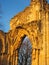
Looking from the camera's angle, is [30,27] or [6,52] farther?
[6,52]

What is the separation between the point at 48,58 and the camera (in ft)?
54.6

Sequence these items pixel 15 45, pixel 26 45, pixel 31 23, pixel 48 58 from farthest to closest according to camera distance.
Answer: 1. pixel 26 45
2. pixel 15 45
3. pixel 31 23
4. pixel 48 58

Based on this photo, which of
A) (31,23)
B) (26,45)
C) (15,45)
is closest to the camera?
(31,23)

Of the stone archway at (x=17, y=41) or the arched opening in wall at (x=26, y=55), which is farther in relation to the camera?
the arched opening in wall at (x=26, y=55)

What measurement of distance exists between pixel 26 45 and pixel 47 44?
11.8 meters

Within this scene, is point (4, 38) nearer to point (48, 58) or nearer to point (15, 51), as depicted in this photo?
point (15, 51)

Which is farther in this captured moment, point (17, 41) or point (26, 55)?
point (26, 55)

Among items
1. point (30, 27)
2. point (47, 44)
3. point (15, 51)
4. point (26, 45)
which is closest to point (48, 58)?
point (47, 44)

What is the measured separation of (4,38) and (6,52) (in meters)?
1.06

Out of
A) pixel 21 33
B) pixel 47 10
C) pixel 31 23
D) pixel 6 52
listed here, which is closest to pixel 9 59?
pixel 6 52

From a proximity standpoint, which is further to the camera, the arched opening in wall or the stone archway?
the arched opening in wall

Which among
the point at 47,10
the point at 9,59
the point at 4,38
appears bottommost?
the point at 9,59

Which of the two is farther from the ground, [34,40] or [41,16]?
[41,16]

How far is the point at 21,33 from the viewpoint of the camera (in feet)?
62.3
